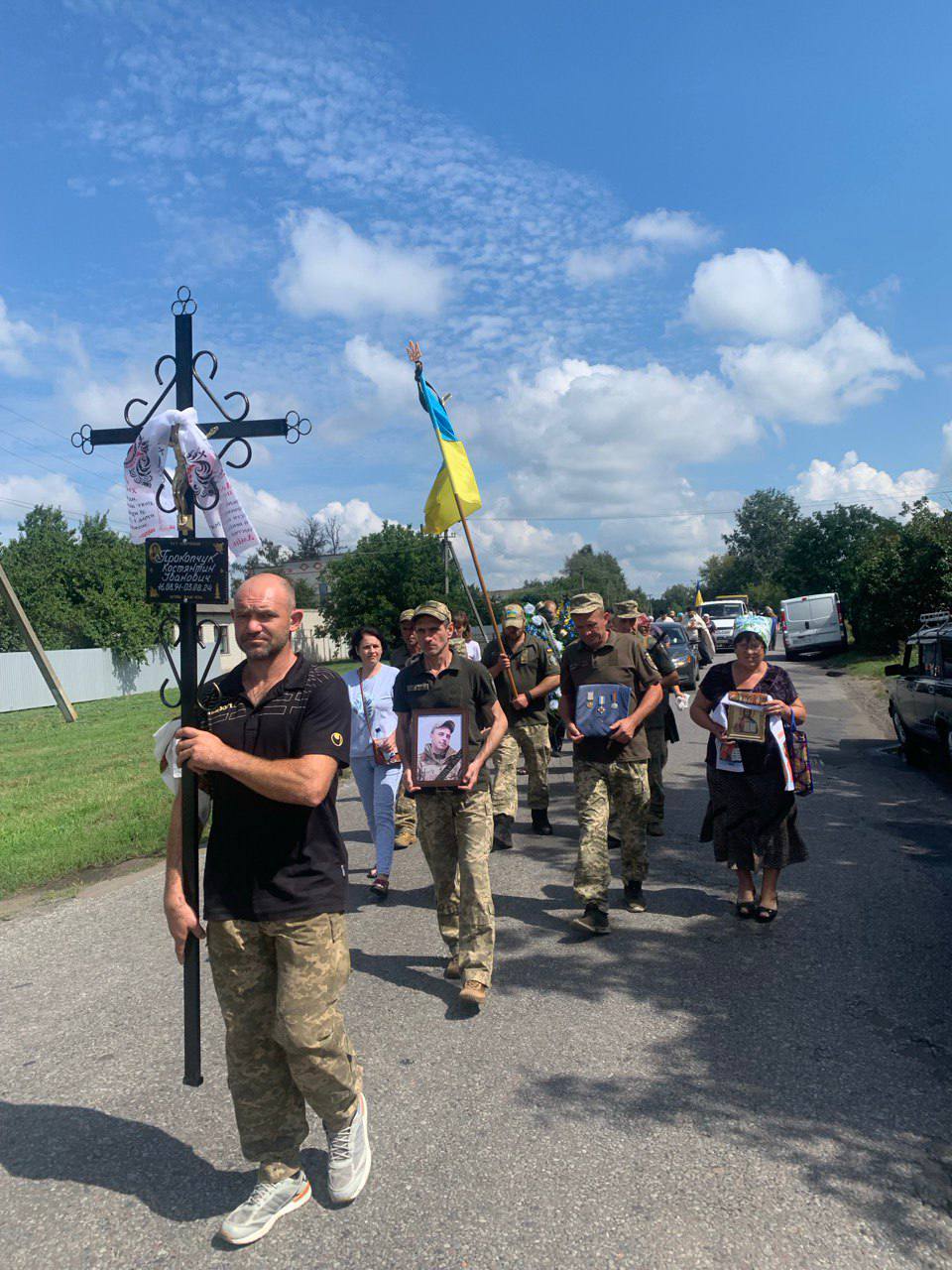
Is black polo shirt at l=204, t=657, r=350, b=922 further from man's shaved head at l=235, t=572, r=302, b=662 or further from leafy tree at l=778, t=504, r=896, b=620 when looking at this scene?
leafy tree at l=778, t=504, r=896, b=620

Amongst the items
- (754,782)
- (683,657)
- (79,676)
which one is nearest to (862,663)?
(683,657)

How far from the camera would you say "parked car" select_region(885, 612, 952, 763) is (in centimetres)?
959

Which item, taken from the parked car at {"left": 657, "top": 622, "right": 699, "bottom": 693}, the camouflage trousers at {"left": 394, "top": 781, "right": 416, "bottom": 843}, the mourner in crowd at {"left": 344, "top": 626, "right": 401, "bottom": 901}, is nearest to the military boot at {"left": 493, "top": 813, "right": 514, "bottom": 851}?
the camouflage trousers at {"left": 394, "top": 781, "right": 416, "bottom": 843}

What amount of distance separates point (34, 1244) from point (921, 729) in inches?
389

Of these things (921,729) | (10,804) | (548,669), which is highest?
(548,669)

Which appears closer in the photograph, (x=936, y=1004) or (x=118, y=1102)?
(x=118, y=1102)

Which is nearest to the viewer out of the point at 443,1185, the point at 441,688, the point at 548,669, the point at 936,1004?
the point at 443,1185

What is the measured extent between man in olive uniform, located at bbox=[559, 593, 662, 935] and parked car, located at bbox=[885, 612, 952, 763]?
5312 millimetres

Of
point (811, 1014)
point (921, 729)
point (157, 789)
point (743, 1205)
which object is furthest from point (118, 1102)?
A: point (921, 729)

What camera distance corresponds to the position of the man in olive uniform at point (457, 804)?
4.50m

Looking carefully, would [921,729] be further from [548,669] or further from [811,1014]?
[811,1014]

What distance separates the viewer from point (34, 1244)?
273cm

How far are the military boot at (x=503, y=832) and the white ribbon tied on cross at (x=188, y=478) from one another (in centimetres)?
422

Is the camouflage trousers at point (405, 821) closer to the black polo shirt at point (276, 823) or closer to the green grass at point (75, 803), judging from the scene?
the green grass at point (75, 803)
